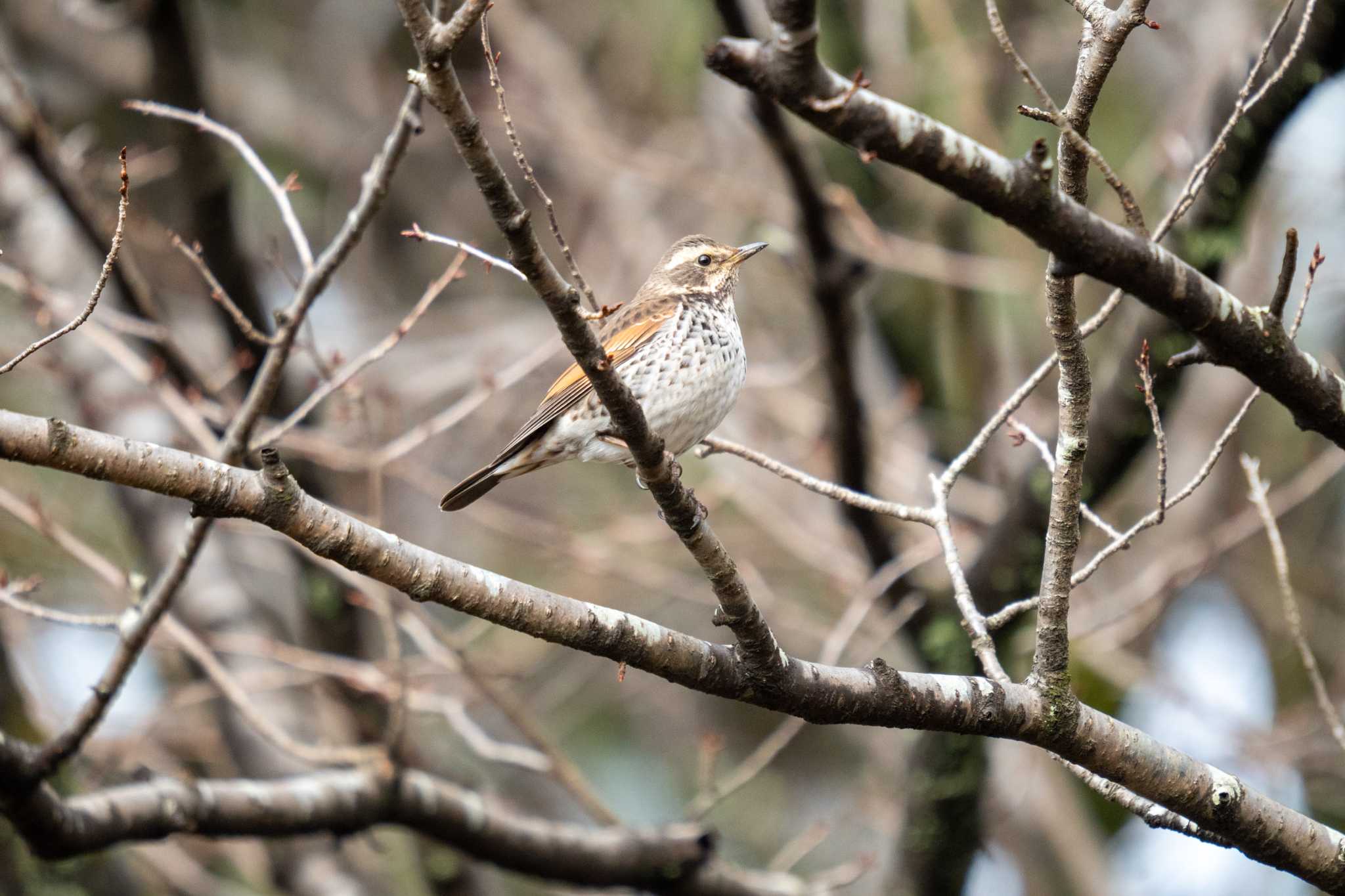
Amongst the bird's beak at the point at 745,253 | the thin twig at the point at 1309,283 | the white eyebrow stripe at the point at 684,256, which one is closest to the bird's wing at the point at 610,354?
the white eyebrow stripe at the point at 684,256

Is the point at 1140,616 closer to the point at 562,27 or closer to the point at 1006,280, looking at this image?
the point at 1006,280

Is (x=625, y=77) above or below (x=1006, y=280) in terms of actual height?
above

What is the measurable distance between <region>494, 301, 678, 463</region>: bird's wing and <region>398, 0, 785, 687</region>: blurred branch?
1.86m

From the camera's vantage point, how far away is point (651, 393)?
5141mm

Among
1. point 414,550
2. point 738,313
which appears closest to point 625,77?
point 738,313

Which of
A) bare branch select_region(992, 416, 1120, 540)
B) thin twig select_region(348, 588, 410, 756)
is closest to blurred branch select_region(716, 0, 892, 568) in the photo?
bare branch select_region(992, 416, 1120, 540)

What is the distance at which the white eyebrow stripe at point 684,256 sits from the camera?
6273mm

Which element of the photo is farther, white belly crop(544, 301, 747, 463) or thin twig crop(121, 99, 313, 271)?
white belly crop(544, 301, 747, 463)

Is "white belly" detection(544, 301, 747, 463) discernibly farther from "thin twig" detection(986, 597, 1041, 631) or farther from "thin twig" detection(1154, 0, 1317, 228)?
"thin twig" detection(1154, 0, 1317, 228)

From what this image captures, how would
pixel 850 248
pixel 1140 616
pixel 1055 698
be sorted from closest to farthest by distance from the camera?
pixel 1055 698 < pixel 1140 616 < pixel 850 248

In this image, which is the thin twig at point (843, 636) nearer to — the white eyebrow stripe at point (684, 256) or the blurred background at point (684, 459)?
the blurred background at point (684, 459)

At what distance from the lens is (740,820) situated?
1012 centimetres

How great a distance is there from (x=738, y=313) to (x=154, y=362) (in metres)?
5.28

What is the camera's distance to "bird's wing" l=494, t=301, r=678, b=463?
203 inches
